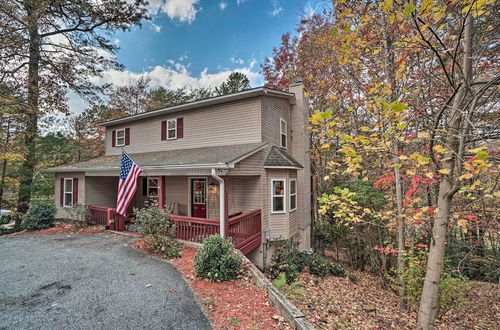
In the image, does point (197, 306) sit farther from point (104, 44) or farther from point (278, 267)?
point (104, 44)

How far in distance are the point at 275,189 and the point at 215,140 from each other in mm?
3863

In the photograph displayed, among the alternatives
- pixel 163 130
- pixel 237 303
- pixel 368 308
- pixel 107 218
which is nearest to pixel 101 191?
pixel 107 218

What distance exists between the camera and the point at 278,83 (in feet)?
56.1

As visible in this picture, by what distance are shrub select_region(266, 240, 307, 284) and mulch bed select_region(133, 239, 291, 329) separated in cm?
380

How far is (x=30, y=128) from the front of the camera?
547 inches

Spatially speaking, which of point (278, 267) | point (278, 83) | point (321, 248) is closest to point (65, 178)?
point (278, 267)

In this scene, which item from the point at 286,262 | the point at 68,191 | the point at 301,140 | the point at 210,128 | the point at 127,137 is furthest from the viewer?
the point at 127,137

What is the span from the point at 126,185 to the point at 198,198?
4.29m

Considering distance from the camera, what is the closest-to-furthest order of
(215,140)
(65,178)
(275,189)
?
(275,189) < (215,140) < (65,178)

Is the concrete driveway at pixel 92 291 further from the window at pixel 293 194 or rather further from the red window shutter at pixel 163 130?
the red window shutter at pixel 163 130

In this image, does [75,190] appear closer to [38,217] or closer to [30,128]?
[38,217]

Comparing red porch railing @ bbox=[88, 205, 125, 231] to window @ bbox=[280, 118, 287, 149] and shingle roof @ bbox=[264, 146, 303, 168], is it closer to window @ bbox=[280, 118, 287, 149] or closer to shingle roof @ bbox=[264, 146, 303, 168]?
shingle roof @ bbox=[264, 146, 303, 168]

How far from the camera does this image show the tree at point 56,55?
12.4m

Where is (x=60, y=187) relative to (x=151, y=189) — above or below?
above
